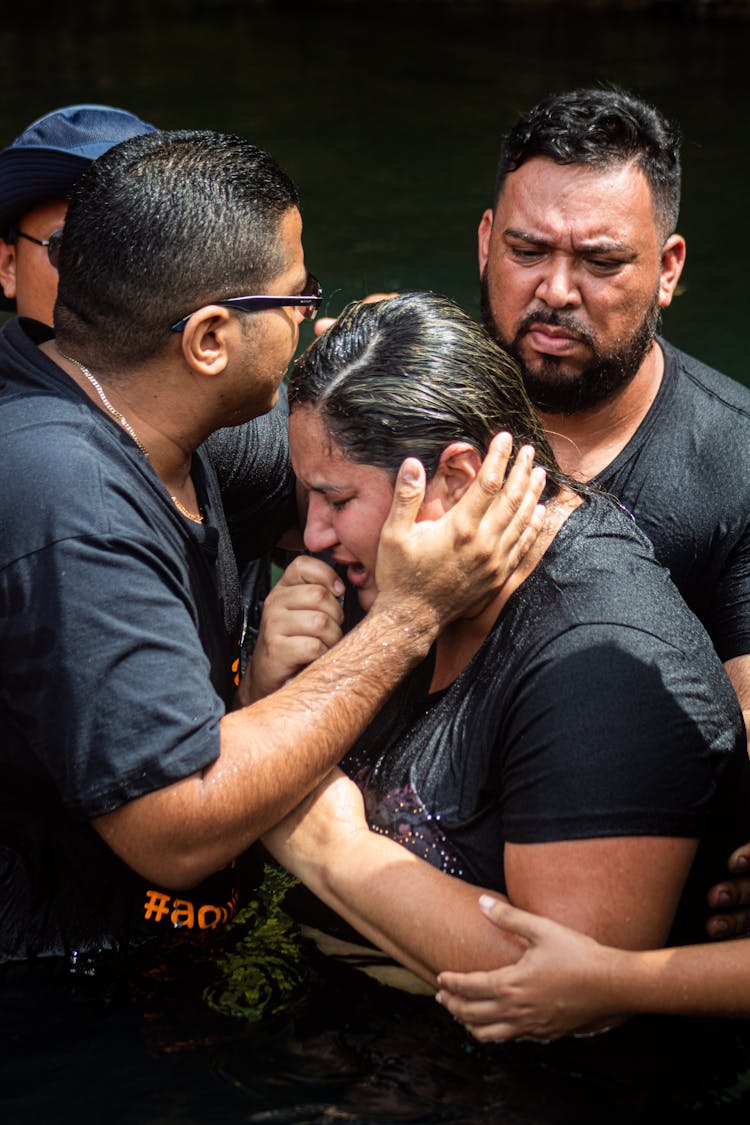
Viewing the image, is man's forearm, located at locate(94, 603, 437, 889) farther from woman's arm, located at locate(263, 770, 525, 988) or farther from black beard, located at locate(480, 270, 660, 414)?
black beard, located at locate(480, 270, 660, 414)

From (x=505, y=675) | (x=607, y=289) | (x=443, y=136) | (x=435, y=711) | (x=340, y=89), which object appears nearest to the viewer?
(x=505, y=675)

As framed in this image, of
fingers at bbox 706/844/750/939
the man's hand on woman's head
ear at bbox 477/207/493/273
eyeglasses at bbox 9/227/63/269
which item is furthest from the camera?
ear at bbox 477/207/493/273

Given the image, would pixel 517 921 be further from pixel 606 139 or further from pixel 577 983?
pixel 606 139

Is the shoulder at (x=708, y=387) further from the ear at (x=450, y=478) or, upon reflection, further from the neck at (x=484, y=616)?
the ear at (x=450, y=478)

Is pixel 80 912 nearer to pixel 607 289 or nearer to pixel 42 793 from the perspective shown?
Answer: pixel 42 793

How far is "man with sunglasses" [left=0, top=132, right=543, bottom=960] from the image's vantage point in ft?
9.06

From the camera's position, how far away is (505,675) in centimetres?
296

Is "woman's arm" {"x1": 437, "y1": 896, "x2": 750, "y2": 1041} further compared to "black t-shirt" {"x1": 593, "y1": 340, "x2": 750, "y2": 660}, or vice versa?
"black t-shirt" {"x1": 593, "y1": 340, "x2": 750, "y2": 660}

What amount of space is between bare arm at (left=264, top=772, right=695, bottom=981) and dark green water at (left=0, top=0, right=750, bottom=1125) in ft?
1.19

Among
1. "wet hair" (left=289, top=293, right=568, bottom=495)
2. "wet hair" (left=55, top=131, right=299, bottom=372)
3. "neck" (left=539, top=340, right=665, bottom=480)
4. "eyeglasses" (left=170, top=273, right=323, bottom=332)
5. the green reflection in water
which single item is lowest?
the green reflection in water

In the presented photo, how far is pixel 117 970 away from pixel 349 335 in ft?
5.25

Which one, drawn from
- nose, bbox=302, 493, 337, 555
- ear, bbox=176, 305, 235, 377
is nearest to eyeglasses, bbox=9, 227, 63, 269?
ear, bbox=176, 305, 235, 377

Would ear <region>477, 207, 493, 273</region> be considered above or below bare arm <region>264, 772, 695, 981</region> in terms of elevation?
above

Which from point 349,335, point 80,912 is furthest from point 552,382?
point 80,912
